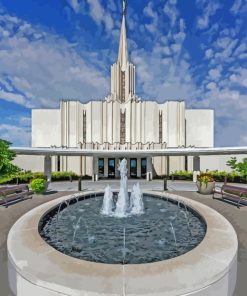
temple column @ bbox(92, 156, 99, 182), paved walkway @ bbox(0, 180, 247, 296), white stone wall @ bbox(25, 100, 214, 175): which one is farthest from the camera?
white stone wall @ bbox(25, 100, 214, 175)

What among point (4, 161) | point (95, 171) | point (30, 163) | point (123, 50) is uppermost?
point (123, 50)

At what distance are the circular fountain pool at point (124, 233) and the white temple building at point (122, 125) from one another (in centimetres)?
1877

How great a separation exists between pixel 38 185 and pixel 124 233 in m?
9.29

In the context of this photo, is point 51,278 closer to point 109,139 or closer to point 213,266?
point 213,266

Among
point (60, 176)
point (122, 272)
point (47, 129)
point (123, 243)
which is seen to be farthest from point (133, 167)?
point (122, 272)

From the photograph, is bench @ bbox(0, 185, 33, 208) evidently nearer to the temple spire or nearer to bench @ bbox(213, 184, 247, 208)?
bench @ bbox(213, 184, 247, 208)

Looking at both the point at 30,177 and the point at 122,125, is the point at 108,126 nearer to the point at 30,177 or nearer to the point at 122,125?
the point at 122,125

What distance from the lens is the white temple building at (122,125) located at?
103 ft

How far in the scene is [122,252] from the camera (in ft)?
20.6

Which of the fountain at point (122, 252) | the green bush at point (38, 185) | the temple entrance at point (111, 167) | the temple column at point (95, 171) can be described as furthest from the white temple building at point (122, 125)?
the fountain at point (122, 252)

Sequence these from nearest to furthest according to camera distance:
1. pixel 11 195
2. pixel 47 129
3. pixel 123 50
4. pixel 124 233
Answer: pixel 124 233 → pixel 11 195 → pixel 47 129 → pixel 123 50

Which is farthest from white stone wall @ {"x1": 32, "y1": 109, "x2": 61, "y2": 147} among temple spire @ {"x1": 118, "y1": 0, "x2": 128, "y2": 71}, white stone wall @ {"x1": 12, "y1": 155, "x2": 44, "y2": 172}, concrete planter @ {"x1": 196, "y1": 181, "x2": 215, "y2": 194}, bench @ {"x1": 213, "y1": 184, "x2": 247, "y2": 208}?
bench @ {"x1": 213, "y1": 184, "x2": 247, "y2": 208}

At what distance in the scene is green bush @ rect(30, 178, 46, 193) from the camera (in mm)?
14750

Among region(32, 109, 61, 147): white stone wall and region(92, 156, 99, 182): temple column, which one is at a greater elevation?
region(32, 109, 61, 147): white stone wall
